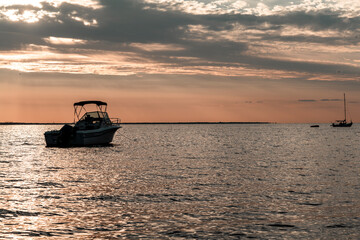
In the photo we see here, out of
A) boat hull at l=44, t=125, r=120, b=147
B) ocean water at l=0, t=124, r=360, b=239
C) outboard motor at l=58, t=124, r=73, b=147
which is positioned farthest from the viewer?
outboard motor at l=58, t=124, r=73, b=147

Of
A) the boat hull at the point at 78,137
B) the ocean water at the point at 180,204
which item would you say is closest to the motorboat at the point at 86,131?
the boat hull at the point at 78,137

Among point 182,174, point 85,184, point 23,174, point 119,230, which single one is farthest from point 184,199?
point 23,174

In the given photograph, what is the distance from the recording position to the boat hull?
62500mm

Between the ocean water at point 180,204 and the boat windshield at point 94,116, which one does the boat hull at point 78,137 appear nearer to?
the boat windshield at point 94,116

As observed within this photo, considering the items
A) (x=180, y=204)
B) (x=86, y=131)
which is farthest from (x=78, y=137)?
(x=180, y=204)

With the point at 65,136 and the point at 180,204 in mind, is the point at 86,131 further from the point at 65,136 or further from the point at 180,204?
the point at 180,204

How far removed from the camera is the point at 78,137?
62.6m

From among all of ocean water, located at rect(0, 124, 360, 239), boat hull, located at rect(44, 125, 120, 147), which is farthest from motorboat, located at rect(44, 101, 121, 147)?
ocean water, located at rect(0, 124, 360, 239)

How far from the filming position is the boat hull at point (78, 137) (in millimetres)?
62500

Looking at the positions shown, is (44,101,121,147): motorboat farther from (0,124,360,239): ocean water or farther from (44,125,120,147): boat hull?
(0,124,360,239): ocean water

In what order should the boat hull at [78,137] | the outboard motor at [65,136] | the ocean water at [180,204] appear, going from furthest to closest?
the outboard motor at [65,136], the boat hull at [78,137], the ocean water at [180,204]

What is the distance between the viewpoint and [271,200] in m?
21.1

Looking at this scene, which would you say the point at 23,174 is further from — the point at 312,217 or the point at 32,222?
the point at 312,217

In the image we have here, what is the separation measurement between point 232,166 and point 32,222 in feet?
81.4
